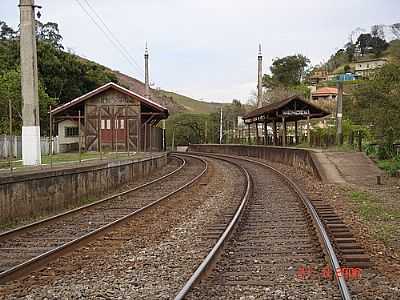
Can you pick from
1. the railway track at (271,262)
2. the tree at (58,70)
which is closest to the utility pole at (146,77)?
the tree at (58,70)

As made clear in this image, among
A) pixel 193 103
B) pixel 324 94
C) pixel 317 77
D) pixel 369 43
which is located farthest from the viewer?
pixel 193 103

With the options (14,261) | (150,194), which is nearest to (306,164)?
(150,194)

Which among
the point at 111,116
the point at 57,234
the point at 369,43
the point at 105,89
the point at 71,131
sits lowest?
the point at 57,234

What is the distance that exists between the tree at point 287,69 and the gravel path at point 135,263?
80541 millimetres

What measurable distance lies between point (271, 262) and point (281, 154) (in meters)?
26.4

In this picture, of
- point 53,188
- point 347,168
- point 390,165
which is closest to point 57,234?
point 53,188

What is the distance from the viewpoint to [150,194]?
17828mm

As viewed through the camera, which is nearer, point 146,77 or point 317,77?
point 146,77

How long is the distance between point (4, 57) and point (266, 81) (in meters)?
50.4

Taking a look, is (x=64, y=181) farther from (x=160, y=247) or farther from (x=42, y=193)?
(x=160, y=247)

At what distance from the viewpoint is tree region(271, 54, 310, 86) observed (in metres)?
92.0

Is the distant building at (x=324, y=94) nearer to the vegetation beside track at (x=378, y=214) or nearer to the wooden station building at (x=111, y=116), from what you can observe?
the wooden station building at (x=111, y=116)

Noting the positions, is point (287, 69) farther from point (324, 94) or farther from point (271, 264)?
point (271, 264)

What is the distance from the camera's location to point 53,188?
14.2 m
